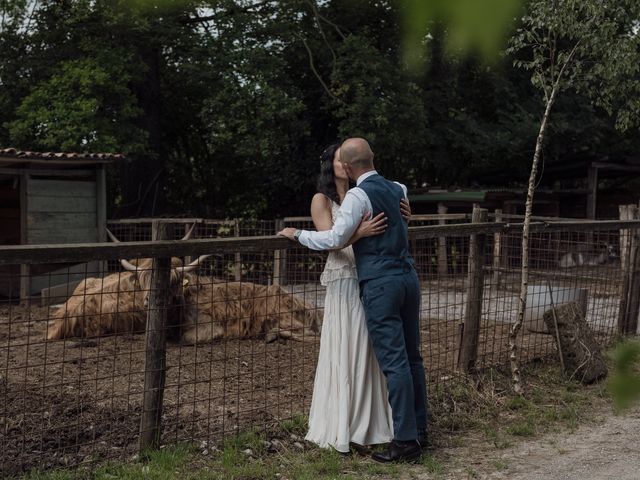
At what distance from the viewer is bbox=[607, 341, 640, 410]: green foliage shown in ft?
2.38

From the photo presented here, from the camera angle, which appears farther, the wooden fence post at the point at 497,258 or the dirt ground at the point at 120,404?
the wooden fence post at the point at 497,258

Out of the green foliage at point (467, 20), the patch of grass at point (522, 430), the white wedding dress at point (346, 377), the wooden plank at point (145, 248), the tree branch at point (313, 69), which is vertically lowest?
the patch of grass at point (522, 430)

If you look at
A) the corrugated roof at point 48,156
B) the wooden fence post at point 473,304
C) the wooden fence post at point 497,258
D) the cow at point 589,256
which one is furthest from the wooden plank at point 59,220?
the wooden fence post at point 473,304

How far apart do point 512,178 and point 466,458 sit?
17948mm

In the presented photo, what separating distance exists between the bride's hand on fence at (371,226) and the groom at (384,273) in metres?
0.03

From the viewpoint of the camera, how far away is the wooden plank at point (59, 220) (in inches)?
476

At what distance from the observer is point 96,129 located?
49.2 feet

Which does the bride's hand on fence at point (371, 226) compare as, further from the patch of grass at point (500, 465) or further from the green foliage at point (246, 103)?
the green foliage at point (246, 103)

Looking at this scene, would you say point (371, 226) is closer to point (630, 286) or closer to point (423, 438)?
point (423, 438)

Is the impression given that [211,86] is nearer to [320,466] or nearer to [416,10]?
[320,466]

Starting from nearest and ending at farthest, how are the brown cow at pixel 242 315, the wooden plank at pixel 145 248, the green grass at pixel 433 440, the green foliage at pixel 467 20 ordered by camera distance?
the green foliage at pixel 467 20, the wooden plank at pixel 145 248, the green grass at pixel 433 440, the brown cow at pixel 242 315

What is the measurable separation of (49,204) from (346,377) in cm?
879

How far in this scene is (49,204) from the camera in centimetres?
1231

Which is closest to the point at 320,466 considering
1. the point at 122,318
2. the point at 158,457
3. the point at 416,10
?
the point at 158,457
